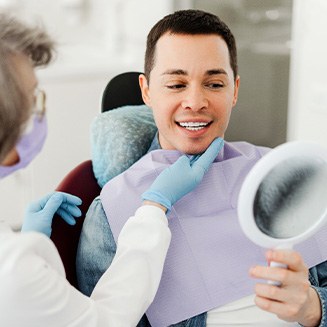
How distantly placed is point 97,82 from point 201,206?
6.76 feet

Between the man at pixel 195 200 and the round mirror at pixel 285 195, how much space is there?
0.81 ft

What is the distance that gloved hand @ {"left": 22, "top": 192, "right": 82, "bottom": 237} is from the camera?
1256 millimetres

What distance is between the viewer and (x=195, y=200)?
1287mm

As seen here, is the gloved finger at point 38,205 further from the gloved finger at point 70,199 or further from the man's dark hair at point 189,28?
the man's dark hair at point 189,28

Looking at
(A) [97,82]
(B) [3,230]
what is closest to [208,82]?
(B) [3,230]

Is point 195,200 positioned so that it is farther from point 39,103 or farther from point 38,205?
point 39,103

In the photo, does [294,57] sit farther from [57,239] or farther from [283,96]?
[57,239]

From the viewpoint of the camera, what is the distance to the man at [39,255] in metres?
0.84

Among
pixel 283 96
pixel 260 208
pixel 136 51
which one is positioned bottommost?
pixel 283 96

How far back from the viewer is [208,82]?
1.31m

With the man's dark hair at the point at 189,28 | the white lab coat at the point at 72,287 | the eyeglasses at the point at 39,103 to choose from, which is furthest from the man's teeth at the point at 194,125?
the eyeglasses at the point at 39,103

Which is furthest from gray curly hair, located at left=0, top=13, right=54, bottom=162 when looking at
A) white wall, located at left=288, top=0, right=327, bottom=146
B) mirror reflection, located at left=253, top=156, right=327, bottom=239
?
white wall, located at left=288, top=0, right=327, bottom=146

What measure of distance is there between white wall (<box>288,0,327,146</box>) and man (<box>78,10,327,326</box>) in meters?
1.51

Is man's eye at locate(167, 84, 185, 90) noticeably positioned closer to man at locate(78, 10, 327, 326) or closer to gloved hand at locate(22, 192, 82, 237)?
man at locate(78, 10, 327, 326)
